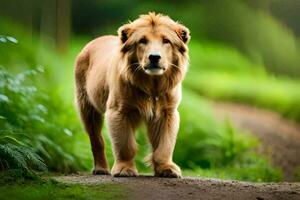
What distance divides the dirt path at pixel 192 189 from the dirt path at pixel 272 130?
14.4ft

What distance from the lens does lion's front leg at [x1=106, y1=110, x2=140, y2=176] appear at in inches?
345

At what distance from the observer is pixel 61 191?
24.5 ft

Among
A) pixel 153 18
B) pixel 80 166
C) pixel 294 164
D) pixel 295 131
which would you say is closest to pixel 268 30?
pixel 295 131

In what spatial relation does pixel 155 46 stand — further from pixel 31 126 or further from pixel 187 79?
pixel 187 79

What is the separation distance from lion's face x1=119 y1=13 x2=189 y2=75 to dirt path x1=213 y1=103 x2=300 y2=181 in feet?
14.7

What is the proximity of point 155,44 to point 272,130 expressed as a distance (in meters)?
9.37

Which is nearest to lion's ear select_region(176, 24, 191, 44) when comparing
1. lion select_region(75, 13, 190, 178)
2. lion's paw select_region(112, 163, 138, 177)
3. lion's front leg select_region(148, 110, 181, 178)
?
lion select_region(75, 13, 190, 178)

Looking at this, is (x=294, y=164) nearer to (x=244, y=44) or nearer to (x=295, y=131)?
(x=295, y=131)

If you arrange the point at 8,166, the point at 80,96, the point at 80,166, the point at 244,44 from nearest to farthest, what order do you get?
the point at 8,166, the point at 80,96, the point at 80,166, the point at 244,44

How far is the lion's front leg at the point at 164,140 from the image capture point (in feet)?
28.9

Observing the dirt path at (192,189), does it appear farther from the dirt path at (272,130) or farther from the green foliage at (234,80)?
the green foliage at (234,80)

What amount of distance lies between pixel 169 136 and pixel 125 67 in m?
0.81

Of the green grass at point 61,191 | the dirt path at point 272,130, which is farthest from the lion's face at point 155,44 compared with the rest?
the dirt path at point 272,130

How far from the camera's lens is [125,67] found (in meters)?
8.77
